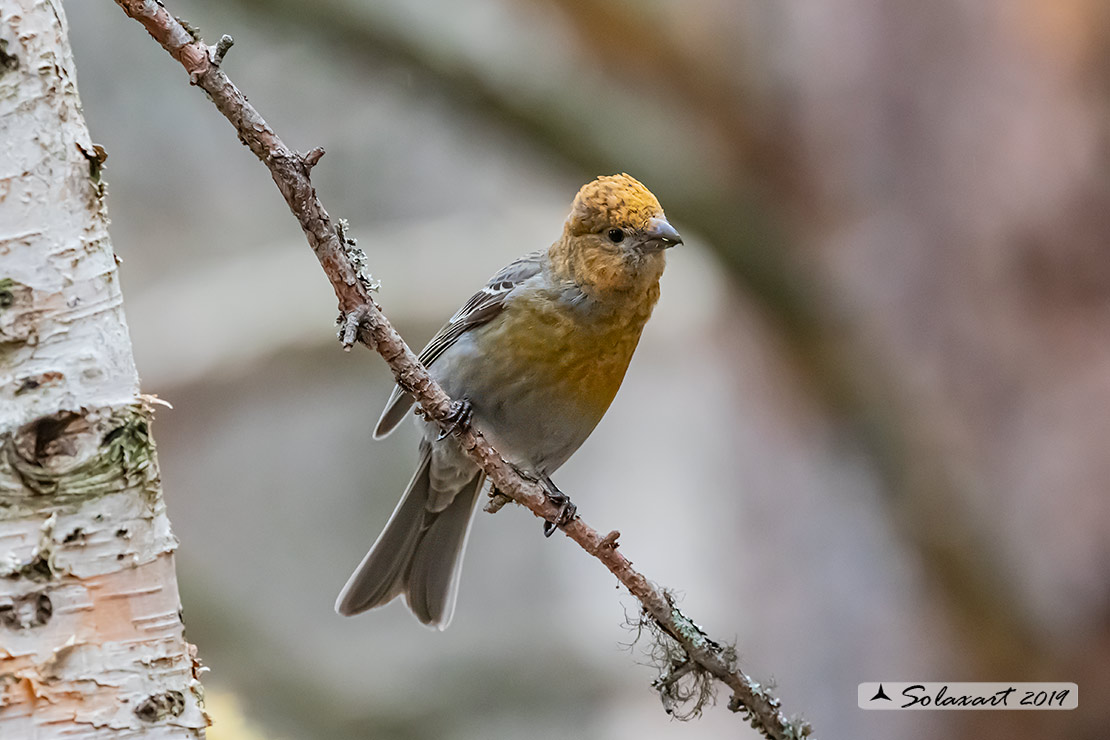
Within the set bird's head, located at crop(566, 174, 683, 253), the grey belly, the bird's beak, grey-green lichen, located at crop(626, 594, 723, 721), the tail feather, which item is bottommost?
grey-green lichen, located at crop(626, 594, 723, 721)

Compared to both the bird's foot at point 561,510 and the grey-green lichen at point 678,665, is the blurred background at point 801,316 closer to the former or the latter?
the bird's foot at point 561,510

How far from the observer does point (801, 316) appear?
16.8ft

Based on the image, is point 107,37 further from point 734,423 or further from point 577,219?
point 577,219

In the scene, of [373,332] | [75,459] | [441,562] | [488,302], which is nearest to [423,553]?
[441,562]

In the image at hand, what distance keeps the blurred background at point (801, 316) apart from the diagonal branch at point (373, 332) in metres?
2.21

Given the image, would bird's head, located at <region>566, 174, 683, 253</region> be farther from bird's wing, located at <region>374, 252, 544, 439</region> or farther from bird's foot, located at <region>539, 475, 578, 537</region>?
bird's foot, located at <region>539, 475, 578, 537</region>

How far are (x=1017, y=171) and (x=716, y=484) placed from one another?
2.53 m

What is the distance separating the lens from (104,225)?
6.23ft

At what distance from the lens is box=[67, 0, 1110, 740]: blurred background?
193 inches

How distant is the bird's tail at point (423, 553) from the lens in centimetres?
355

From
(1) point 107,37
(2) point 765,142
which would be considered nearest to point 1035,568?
(2) point 765,142

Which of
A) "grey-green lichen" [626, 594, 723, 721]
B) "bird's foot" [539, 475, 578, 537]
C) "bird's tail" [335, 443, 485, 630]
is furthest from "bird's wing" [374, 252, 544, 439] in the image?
"grey-green lichen" [626, 594, 723, 721]

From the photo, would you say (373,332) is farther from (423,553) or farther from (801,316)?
(801,316)

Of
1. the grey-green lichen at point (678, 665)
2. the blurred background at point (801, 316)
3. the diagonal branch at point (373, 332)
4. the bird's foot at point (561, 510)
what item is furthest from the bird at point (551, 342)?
the blurred background at point (801, 316)
